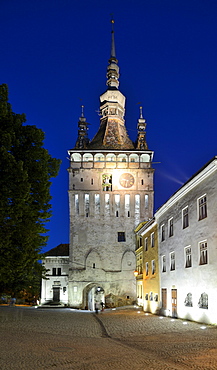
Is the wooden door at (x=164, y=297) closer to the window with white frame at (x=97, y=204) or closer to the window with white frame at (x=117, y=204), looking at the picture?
the window with white frame at (x=117, y=204)

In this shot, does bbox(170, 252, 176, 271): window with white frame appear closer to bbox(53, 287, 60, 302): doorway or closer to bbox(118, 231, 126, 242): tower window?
bbox(118, 231, 126, 242): tower window

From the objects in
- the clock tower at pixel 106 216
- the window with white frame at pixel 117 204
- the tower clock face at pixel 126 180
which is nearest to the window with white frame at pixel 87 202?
the clock tower at pixel 106 216

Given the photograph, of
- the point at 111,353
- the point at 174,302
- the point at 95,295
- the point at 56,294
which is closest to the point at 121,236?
the point at 95,295

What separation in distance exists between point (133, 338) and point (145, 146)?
4656 cm

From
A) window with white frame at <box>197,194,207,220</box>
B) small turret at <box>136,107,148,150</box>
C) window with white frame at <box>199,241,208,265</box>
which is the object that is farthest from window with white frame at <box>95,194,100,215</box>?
window with white frame at <box>199,241,208,265</box>

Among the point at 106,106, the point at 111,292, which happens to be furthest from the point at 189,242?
the point at 106,106

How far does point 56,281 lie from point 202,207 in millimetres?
40558

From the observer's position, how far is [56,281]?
55.9 meters

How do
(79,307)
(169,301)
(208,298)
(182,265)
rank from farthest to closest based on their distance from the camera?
(79,307) < (169,301) < (182,265) < (208,298)

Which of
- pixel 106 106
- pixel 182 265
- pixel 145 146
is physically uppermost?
pixel 106 106

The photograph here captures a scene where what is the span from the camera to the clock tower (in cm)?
5266

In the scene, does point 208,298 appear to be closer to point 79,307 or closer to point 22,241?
point 22,241

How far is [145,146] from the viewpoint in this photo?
59.2 m

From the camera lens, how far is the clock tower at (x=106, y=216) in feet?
173
